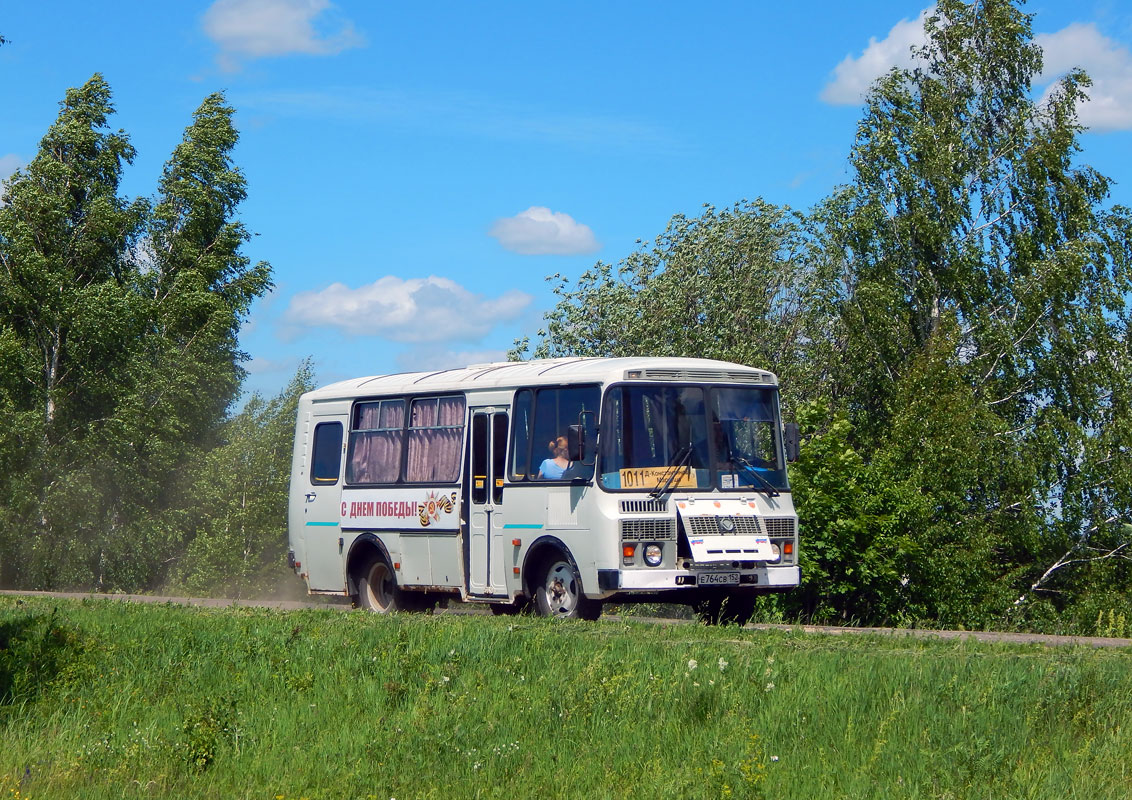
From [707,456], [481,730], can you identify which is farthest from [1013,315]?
[481,730]

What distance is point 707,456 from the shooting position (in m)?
15.8

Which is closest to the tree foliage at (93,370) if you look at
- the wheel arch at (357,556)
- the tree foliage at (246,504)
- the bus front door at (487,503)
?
the tree foliage at (246,504)

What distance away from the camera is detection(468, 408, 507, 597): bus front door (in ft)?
55.8

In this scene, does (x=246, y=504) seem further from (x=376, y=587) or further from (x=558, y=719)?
(x=558, y=719)

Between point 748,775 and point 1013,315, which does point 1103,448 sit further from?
point 748,775

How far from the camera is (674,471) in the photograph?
1547 centimetres

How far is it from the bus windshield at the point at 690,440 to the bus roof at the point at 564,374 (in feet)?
0.48

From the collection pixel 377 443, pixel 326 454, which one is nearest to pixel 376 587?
pixel 377 443

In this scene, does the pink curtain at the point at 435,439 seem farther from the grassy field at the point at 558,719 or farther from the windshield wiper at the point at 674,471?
the grassy field at the point at 558,719

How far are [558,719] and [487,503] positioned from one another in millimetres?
8133

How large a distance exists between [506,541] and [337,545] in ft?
13.0

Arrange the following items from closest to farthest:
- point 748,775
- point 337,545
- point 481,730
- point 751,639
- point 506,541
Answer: point 748,775, point 481,730, point 751,639, point 506,541, point 337,545

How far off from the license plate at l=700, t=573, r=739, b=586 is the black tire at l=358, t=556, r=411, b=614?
5.47 metres

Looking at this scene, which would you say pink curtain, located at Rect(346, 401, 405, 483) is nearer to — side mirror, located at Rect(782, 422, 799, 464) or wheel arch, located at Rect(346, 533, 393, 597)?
wheel arch, located at Rect(346, 533, 393, 597)
